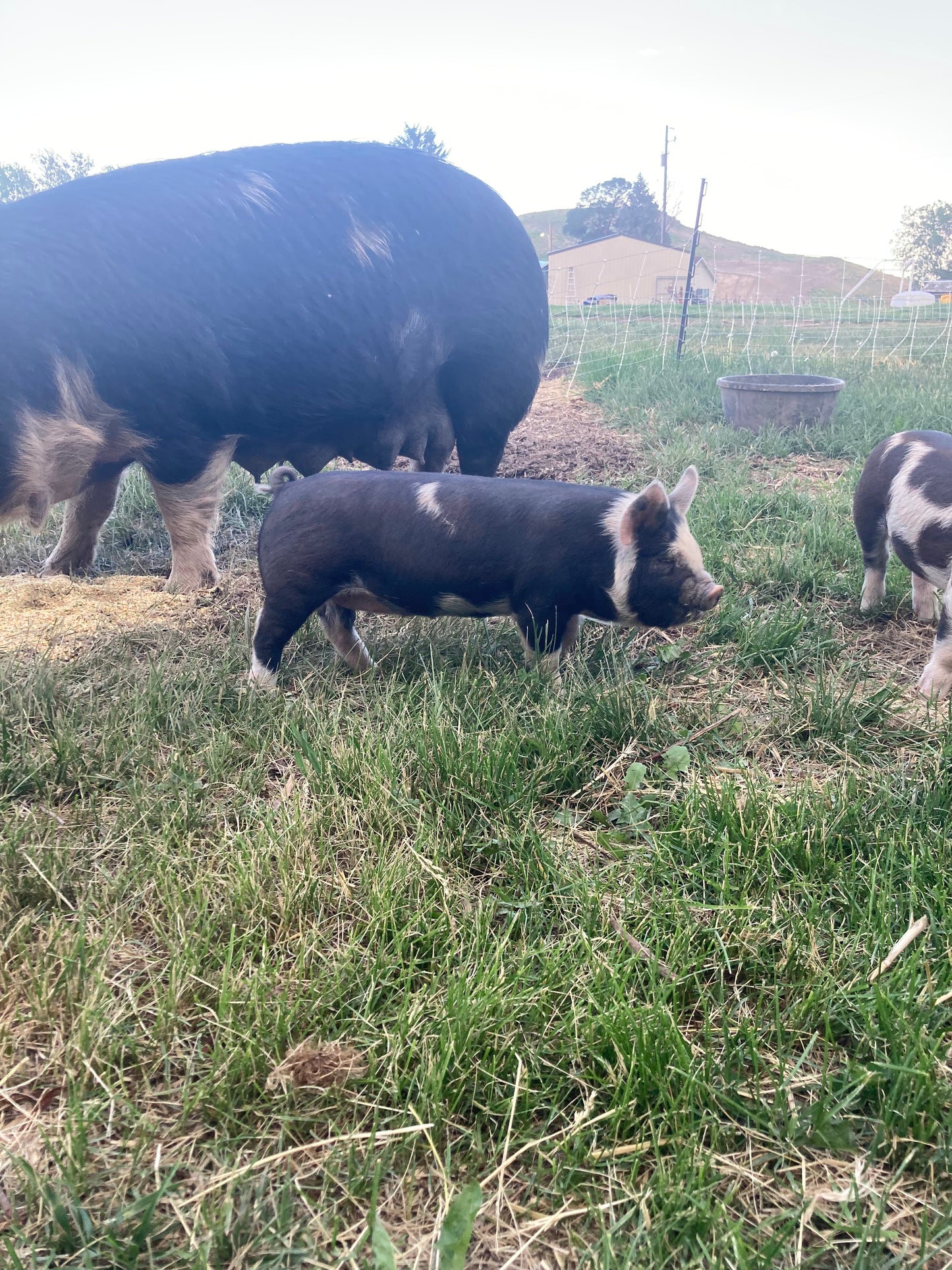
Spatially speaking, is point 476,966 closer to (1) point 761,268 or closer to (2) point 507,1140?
(2) point 507,1140

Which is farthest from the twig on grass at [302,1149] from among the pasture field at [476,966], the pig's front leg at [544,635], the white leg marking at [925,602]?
the white leg marking at [925,602]

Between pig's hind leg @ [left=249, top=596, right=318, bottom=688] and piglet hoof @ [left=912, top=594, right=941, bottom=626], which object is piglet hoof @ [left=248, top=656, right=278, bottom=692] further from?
piglet hoof @ [left=912, top=594, right=941, bottom=626]

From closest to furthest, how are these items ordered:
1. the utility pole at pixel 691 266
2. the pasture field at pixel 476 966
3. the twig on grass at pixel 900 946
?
the pasture field at pixel 476 966 → the twig on grass at pixel 900 946 → the utility pole at pixel 691 266

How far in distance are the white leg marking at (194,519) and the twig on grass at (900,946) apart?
3.23m

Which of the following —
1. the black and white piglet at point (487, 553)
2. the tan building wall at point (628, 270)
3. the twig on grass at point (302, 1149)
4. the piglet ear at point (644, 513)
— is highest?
the tan building wall at point (628, 270)

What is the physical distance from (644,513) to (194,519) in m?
2.19

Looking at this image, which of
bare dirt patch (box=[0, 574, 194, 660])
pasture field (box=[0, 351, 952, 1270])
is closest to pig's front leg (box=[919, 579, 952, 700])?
pasture field (box=[0, 351, 952, 1270])

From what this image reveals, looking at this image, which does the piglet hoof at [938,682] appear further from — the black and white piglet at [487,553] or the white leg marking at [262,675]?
the white leg marking at [262,675]

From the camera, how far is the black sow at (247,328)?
3.34m

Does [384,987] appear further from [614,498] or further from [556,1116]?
[614,498]

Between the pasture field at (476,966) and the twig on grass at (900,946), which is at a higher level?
the twig on grass at (900,946)

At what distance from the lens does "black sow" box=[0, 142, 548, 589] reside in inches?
131

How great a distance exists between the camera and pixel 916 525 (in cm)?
330

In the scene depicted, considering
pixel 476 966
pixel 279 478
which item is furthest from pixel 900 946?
pixel 279 478
